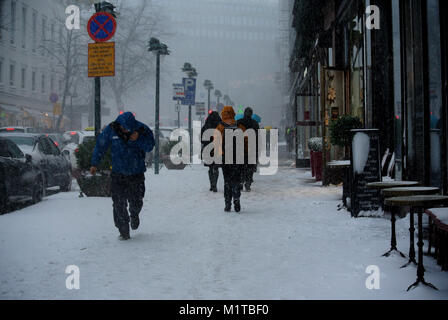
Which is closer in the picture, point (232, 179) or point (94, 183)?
point (232, 179)

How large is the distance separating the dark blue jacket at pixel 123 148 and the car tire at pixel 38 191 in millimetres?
5145

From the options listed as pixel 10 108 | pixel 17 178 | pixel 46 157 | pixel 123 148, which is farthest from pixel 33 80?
pixel 123 148

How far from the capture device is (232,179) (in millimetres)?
10883

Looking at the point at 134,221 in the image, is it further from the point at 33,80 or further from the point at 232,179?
the point at 33,80

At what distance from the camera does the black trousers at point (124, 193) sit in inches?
316

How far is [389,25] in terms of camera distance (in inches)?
404

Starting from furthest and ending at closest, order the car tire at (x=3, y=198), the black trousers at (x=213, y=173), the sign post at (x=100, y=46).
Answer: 1. the black trousers at (x=213, y=173)
2. the sign post at (x=100, y=46)
3. the car tire at (x=3, y=198)

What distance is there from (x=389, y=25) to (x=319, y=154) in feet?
25.1

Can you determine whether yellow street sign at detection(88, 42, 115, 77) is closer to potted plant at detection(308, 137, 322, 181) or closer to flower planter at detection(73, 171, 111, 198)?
flower planter at detection(73, 171, 111, 198)

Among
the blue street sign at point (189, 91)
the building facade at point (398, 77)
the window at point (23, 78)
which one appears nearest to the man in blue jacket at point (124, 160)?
the building facade at point (398, 77)

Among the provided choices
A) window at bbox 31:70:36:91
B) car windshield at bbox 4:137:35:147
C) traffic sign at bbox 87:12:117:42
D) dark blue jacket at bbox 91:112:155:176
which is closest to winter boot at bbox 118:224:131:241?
dark blue jacket at bbox 91:112:155:176

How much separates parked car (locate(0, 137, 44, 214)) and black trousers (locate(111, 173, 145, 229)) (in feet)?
13.4

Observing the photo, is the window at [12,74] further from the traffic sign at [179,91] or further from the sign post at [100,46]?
the sign post at [100,46]

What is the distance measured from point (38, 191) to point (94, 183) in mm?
1199
